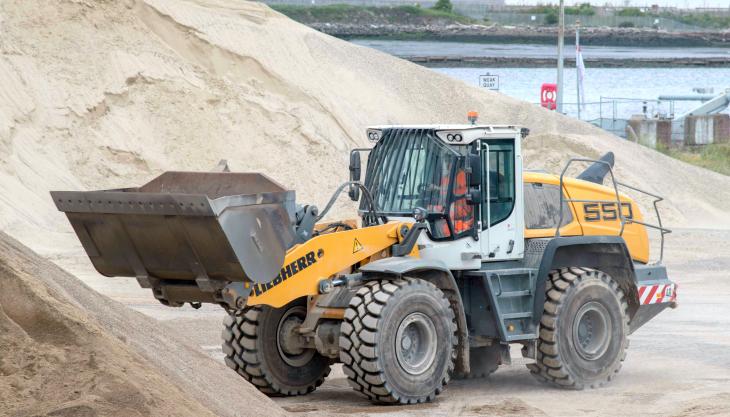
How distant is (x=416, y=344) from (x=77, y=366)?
14.0 feet

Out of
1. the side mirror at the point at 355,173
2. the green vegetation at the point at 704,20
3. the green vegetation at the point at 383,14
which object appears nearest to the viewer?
the side mirror at the point at 355,173

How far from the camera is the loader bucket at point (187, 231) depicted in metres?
9.45

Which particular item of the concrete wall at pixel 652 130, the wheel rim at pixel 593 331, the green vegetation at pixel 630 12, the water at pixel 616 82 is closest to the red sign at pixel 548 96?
the concrete wall at pixel 652 130

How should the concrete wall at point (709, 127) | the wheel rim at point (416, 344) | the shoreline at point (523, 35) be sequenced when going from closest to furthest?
the wheel rim at point (416, 344) < the concrete wall at point (709, 127) < the shoreline at point (523, 35)

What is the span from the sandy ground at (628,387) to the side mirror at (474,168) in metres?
2.02

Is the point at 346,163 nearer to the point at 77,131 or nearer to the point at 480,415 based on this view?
the point at 77,131

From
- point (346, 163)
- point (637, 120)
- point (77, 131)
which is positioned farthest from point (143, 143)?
point (637, 120)

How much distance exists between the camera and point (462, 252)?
1164 centimetres

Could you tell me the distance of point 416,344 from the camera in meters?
11.1

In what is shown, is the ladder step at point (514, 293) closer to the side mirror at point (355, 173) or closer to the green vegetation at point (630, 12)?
the side mirror at point (355, 173)

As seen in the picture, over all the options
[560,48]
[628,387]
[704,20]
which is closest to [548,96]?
[560,48]

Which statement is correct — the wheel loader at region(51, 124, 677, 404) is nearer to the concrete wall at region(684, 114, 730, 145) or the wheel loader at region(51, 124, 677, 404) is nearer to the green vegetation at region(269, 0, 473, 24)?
the concrete wall at region(684, 114, 730, 145)

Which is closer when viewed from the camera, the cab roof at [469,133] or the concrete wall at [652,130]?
the cab roof at [469,133]

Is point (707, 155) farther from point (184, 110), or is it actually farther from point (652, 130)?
point (184, 110)
